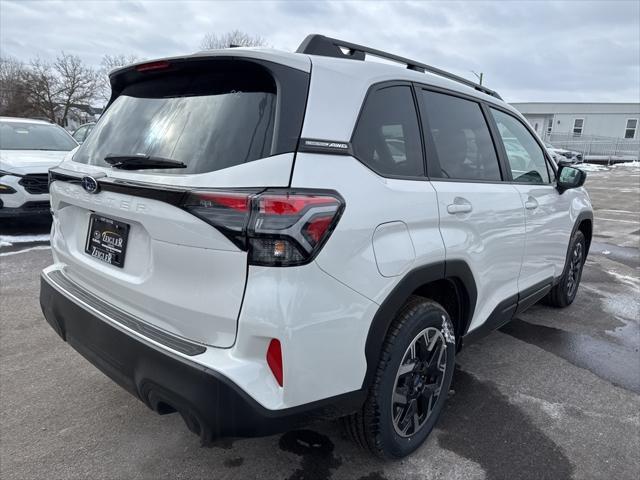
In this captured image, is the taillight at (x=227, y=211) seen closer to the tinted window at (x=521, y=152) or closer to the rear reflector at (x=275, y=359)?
the rear reflector at (x=275, y=359)

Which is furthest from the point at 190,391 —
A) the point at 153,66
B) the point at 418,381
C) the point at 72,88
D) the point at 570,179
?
the point at 72,88

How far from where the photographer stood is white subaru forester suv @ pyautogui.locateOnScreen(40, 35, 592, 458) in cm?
162

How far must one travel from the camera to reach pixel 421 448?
246 cm

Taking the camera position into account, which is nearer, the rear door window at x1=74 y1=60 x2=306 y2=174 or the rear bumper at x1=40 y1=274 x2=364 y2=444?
the rear bumper at x1=40 y1=274 x2=364 y2=444

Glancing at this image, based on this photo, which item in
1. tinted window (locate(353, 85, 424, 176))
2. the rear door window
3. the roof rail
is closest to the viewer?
the rear door window

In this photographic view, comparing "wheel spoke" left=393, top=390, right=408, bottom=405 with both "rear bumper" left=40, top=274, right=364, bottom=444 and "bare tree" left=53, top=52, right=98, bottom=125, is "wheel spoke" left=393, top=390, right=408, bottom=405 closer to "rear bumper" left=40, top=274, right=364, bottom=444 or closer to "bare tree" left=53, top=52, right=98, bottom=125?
"rear bumper" left=40, top=274, right=364, bottom=444

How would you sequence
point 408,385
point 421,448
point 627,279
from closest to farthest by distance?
point 408,385
point 421,448
point 627,279

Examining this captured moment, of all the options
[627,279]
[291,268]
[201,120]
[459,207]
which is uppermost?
[201,120]

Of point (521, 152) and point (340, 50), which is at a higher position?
point (340, 50)

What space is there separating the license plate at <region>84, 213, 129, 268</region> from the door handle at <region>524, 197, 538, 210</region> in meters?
2.49

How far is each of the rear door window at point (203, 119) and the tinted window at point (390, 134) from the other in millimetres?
343

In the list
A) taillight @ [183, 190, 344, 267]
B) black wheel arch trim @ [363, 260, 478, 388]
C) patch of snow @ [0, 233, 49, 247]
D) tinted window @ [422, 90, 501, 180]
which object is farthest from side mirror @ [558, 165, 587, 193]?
patch of snow @ [0, 233, 49, 247]

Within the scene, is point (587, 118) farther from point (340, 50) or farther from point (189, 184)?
point (189, 184)

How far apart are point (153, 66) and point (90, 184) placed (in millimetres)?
620
